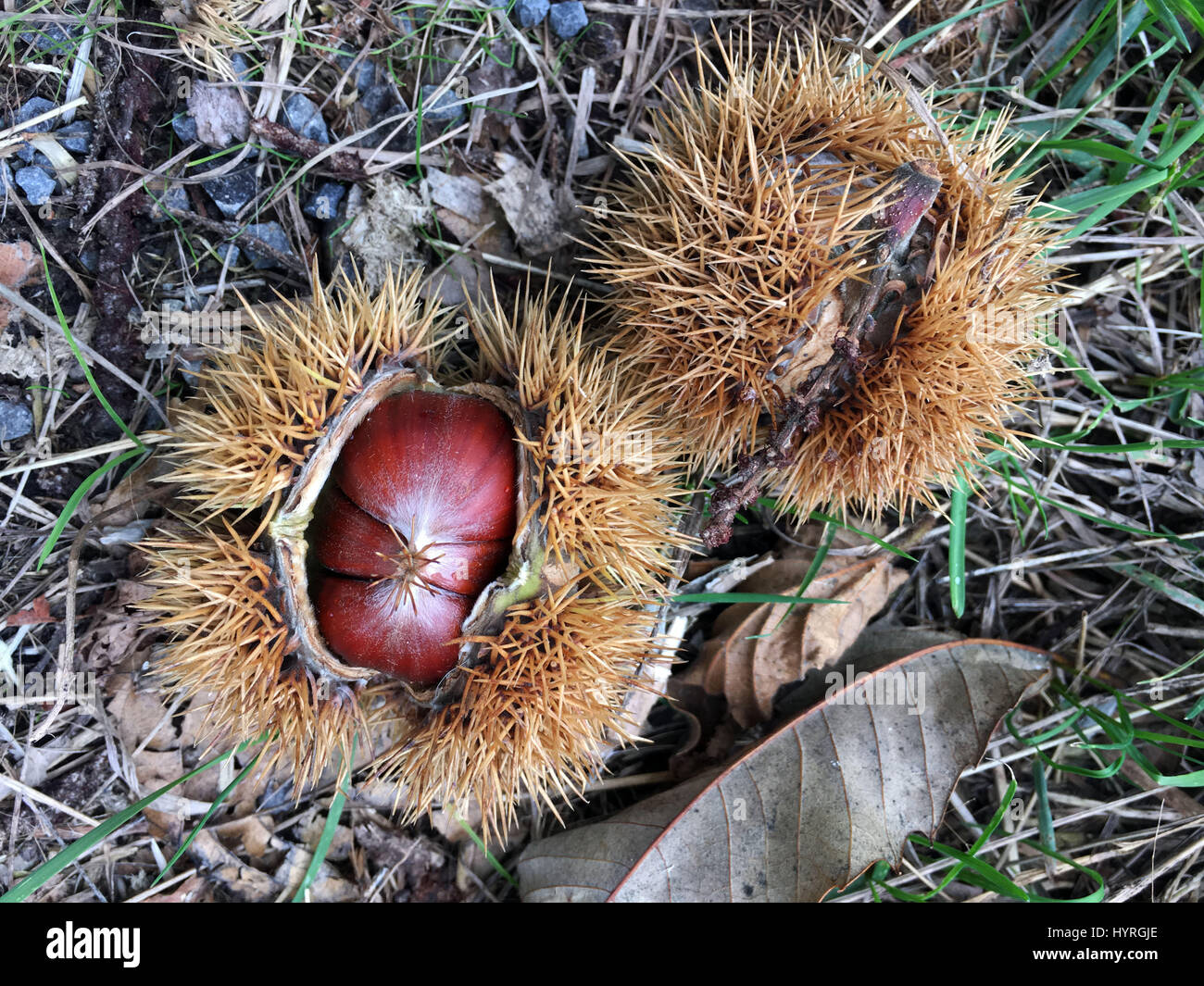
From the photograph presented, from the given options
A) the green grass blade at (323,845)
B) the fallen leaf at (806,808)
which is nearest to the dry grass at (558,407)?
the green grass blade at (323,845)

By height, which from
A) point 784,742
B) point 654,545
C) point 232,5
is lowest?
point 784,742

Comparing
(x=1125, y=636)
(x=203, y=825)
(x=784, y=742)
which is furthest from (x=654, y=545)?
(x=1125, y=636)

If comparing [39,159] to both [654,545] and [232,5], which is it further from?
[654,545]

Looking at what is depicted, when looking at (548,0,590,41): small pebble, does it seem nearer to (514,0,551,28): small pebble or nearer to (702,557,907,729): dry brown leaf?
(514,0,551,28): small pebble

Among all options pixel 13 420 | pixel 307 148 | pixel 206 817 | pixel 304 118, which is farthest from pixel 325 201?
pixel 206 817
